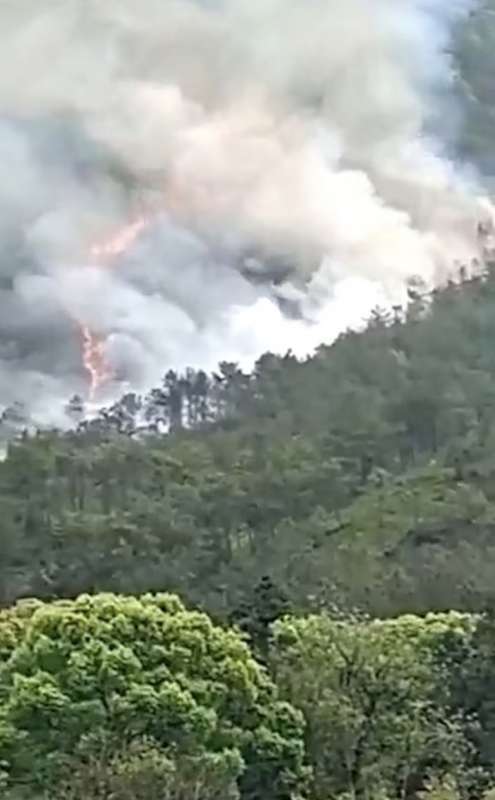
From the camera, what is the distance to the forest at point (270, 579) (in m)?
28.8

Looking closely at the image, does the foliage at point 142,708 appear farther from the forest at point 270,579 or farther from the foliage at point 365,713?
the foliage at point 365,713

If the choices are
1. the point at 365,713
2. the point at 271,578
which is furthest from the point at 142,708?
the point at 271,578

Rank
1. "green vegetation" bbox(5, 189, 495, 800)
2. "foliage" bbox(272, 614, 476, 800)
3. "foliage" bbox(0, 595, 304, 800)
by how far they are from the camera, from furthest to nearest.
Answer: "foliage" bbox(272, 614, 476, 800), "green vegetation" bbox(5, 189, 495, 800), "foliage" bbox(0, 595, 304, 800)

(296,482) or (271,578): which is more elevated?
(296,482)

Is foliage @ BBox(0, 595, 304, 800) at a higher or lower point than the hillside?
lower

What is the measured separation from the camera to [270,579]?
4906 centimetres

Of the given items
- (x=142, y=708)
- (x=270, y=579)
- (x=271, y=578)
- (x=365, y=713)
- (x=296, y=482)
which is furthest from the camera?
(x=296, y=482)

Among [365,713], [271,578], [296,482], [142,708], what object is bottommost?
[365,713]

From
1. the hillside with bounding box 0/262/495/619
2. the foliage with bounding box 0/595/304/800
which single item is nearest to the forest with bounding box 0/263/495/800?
the foliage with bounding box 0/595/304/800

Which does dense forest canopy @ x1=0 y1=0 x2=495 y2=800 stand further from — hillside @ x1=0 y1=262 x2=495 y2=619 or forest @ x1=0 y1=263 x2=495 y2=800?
hillside @ x1=0 y1=262 x2=495 y2=619

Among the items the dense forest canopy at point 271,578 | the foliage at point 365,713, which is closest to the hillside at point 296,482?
the dense forest canopy at point 271,578

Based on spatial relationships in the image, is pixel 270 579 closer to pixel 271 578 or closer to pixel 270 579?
pixel 270 579

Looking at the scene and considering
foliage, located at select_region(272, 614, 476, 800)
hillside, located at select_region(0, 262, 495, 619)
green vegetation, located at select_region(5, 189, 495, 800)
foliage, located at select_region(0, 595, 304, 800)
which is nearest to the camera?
foliage, located at select_region(0, 595, 304, 800)

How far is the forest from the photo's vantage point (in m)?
28.8
